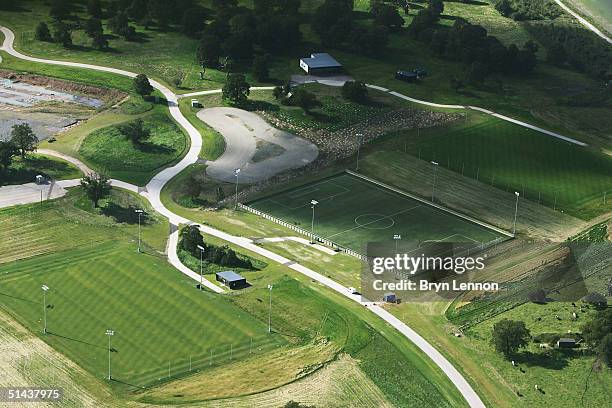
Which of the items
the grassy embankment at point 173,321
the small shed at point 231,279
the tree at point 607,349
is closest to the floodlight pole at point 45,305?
the grassy embankment at point 173,321

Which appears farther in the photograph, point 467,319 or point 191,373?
point 467,319

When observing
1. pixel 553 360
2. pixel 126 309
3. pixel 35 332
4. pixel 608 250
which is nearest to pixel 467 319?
pixel 553 360

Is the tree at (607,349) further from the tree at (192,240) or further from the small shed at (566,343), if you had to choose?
the tree at (192,240)

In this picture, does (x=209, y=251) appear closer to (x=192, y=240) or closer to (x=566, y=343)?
(x=192, y=240)

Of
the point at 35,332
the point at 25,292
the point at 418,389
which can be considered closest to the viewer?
the point at 418,389

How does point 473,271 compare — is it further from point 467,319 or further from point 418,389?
point 418,389

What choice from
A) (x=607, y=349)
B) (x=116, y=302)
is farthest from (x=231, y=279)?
(x=607, y=349)
